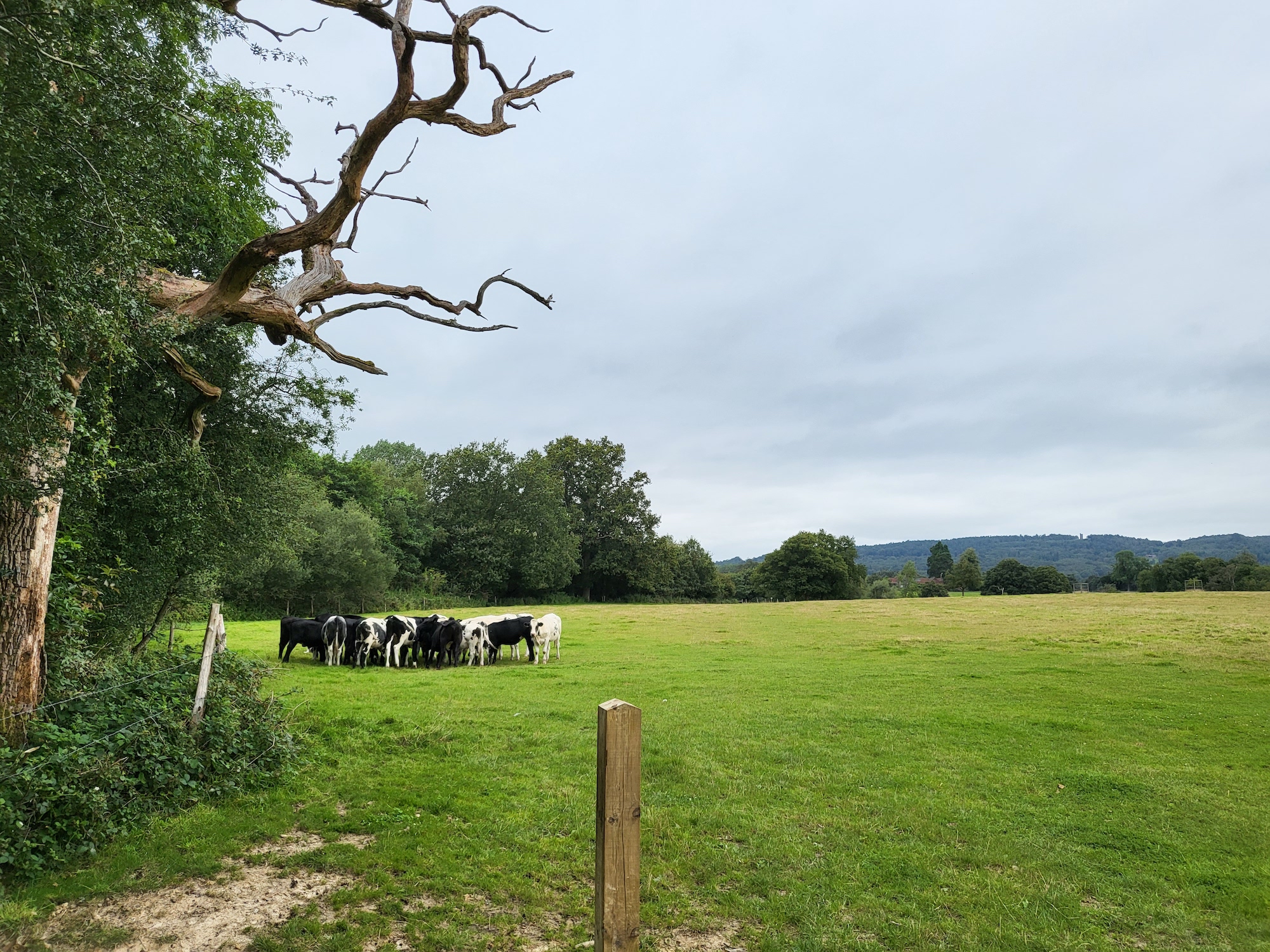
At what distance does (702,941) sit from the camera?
4770 millimetres

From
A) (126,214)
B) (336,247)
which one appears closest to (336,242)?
(336,247)

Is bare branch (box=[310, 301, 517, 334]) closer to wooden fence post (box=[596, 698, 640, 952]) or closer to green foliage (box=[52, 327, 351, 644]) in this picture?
green foliage (box=[52, 327, 351, 644])

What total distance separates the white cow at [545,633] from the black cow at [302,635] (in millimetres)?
6231

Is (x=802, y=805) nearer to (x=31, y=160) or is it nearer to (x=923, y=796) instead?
(x=923, y=796)

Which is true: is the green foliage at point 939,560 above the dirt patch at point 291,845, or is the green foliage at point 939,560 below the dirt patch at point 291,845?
above

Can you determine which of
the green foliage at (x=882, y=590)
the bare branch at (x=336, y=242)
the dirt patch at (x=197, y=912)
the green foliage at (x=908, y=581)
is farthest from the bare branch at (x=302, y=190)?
the green foliage at (x=908, y=581)

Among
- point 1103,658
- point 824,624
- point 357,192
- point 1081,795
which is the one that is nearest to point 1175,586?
point 824,624

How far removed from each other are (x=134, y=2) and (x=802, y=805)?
31.9ft

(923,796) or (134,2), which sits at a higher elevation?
(134,2)

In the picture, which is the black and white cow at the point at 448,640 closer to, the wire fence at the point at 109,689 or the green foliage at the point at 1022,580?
the wire fence at the point at 109,689

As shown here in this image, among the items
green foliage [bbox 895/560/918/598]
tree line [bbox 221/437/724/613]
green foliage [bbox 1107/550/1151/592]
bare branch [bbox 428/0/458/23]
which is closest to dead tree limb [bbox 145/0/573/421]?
bare branch [bbox 428/0/458/23]

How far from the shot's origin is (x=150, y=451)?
8.90 metres

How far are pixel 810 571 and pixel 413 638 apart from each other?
203 feet

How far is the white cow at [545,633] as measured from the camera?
20.1 meters
